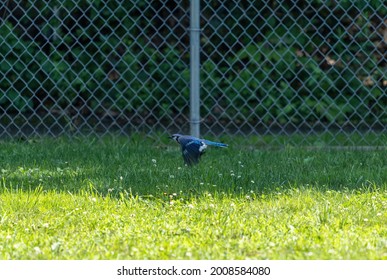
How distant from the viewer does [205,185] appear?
4.35 metres

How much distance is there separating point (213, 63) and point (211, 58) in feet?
0.42

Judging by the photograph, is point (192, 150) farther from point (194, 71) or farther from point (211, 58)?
point (211, 58)

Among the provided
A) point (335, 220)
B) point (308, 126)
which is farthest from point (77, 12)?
point (335, 220)

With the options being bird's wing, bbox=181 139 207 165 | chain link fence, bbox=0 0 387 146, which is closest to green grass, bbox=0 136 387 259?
bird's wing, bbox=181 139 207 165

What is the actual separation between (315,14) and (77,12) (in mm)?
1694

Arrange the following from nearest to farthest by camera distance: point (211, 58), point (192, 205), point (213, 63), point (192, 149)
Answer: point (192, 205) → point (192, 149) → point (213, 63) → point (211, 58)

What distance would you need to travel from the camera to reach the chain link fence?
6180mm

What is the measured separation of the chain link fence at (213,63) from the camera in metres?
6.18

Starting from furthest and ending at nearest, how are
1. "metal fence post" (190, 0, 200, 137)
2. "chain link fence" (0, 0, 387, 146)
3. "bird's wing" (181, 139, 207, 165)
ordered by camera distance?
"chain link fence" (0, 0, 387, 146) < "metal fence post" (190, 0, 200, 137) < "bird's wing" (181, 139, 207, 165)

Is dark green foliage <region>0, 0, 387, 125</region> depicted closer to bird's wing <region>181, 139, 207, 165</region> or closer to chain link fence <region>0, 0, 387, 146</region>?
chain link fence <region>0, 0, 387, 146</region>

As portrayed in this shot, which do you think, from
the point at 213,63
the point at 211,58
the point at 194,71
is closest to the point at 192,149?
the point at 194,71

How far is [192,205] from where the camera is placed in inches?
156

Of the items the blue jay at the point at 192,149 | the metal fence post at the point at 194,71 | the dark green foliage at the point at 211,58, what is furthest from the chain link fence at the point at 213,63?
the blue jay at the point at 192,149

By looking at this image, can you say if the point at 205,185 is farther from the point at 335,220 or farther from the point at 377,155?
the point at 377,155
